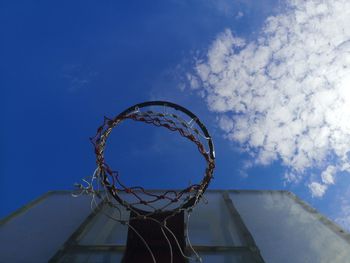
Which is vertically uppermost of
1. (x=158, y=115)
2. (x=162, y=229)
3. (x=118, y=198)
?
(x=158, y=115)

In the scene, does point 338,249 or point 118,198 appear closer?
point 338,249

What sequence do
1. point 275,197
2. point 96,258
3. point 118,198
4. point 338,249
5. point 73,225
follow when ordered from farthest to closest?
point 275,197
point 73,225
point 118,198
point 338,249
point 96,258

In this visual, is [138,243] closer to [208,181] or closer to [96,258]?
[96,258]

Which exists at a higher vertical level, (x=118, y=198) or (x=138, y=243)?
(x=118, y=198)

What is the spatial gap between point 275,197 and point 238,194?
530 millimetres

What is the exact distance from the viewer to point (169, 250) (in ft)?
11.4

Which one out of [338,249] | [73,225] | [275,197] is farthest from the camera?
[275,197]

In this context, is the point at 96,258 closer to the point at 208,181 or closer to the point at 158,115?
the point at 208,181

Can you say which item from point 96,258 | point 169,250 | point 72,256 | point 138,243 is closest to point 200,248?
point 169,250

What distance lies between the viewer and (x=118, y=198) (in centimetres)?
396

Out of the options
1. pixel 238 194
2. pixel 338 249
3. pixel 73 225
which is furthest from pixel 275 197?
pixel 73 225

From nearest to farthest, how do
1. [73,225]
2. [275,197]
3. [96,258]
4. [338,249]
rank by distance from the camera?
1. [96,258]
2. [338,249]
3. [73,225]
4. [275,197]

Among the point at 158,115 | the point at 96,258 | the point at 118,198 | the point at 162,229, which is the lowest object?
the point at 96,258

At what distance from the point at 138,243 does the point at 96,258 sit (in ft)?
1.39
